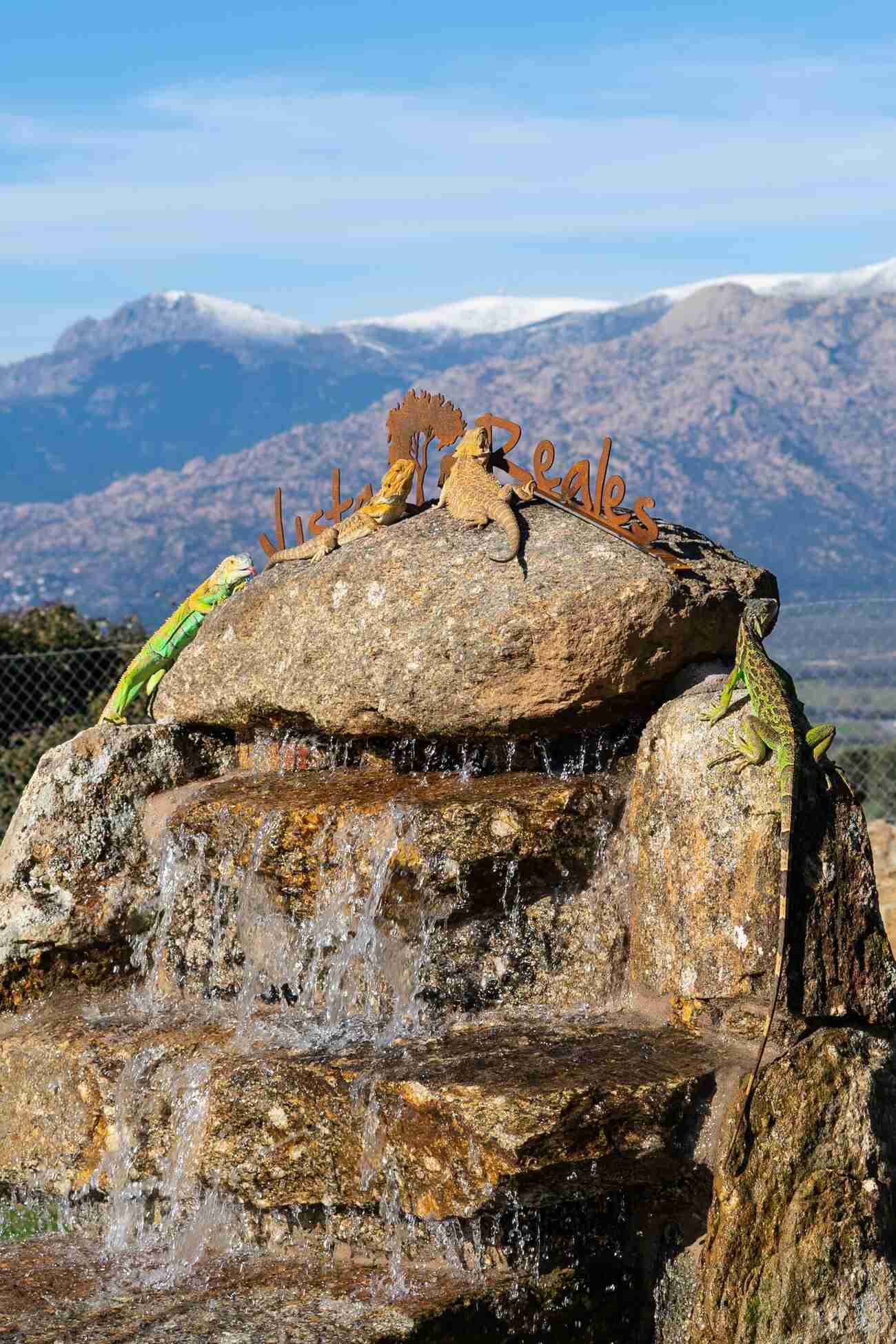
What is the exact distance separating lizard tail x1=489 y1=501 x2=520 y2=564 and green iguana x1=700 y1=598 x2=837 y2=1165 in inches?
39.6

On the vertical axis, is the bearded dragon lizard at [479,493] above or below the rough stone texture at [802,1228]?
above

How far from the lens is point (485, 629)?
6633 millimetres

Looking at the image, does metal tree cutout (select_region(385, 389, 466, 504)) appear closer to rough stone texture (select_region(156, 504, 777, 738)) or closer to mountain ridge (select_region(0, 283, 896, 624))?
rough stone texture (select_region(156, 504, 777, 738))

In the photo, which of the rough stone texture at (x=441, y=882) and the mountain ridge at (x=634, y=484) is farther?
the mountain ridge at (x=634, y=484)

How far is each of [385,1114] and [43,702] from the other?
34.6 ft

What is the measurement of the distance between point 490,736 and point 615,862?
0.80 m

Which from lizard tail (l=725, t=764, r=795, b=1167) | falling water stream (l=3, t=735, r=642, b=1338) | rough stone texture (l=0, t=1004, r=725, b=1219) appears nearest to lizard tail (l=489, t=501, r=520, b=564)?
falling water stream (l=3, t=735, r=642, b=1338)

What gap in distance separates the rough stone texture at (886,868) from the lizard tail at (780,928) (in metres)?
5.49

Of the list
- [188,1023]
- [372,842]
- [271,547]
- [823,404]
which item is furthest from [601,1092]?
[823,404]

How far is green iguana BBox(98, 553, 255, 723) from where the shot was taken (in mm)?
8266

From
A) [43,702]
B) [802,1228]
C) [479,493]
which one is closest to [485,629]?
[479,493]

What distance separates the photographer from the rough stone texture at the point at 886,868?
1143 cm

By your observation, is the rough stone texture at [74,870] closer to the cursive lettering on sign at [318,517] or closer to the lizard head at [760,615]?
the cursive lettering on sign at [318,517]

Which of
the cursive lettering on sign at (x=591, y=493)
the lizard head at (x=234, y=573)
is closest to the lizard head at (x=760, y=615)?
the cursive lettering on sign at (x=591, y=493)
